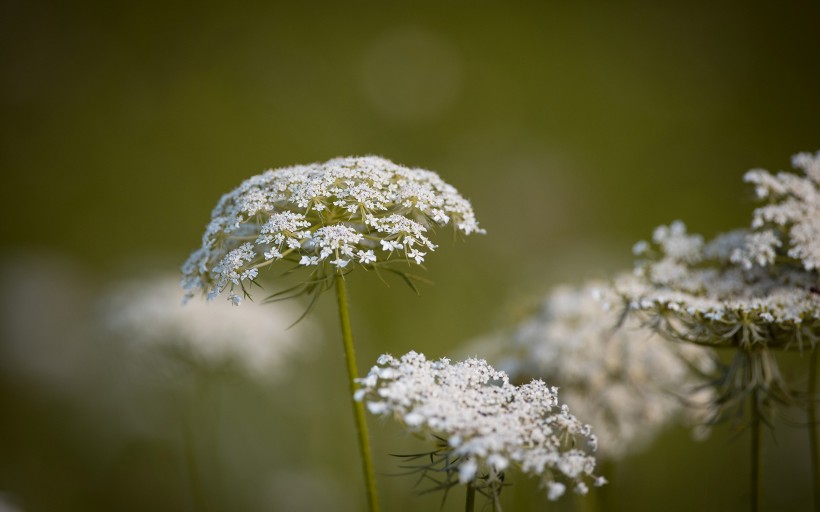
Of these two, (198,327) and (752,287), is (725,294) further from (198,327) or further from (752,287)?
(198,327)

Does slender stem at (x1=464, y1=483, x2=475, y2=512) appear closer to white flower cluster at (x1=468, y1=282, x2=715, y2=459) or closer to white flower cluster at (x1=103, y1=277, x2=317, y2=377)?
white flower cluster at (x1=468, y1=282, x2=715, y2=459)

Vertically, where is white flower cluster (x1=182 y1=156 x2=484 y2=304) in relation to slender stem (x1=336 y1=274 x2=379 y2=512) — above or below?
above

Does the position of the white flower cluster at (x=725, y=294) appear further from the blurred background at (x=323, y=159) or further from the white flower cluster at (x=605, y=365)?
the blurred background at (x=323, y=159)

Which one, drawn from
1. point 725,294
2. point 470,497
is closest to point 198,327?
point 470,497

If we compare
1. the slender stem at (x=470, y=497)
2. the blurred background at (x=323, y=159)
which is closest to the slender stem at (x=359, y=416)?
the slender stem at (x=470, y=497)

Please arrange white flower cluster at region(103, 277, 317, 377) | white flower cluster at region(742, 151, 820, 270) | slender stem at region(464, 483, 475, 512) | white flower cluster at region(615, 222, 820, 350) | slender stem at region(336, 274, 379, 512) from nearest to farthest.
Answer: slender stem at region(464, 483, 475, 512), slender stem at region(336, 274, 379, 512), white flower cluster at region(615, 222, 820, 350), white flower cluster at region(742, 151, 820, 270), white flower cluster at region(103, 277, 317, 377)

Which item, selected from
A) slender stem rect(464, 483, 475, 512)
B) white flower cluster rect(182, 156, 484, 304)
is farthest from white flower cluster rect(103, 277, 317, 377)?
slender stem rect(464, 483, 475, 512)

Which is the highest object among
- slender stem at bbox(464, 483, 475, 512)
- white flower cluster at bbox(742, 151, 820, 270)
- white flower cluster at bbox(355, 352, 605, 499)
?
white flower cluster at bbox(742, 151, 820, 270)

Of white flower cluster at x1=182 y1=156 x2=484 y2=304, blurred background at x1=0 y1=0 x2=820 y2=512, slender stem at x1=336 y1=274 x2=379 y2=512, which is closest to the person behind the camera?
slender stem at x1=336 y1=274 x2=379 y2=512
